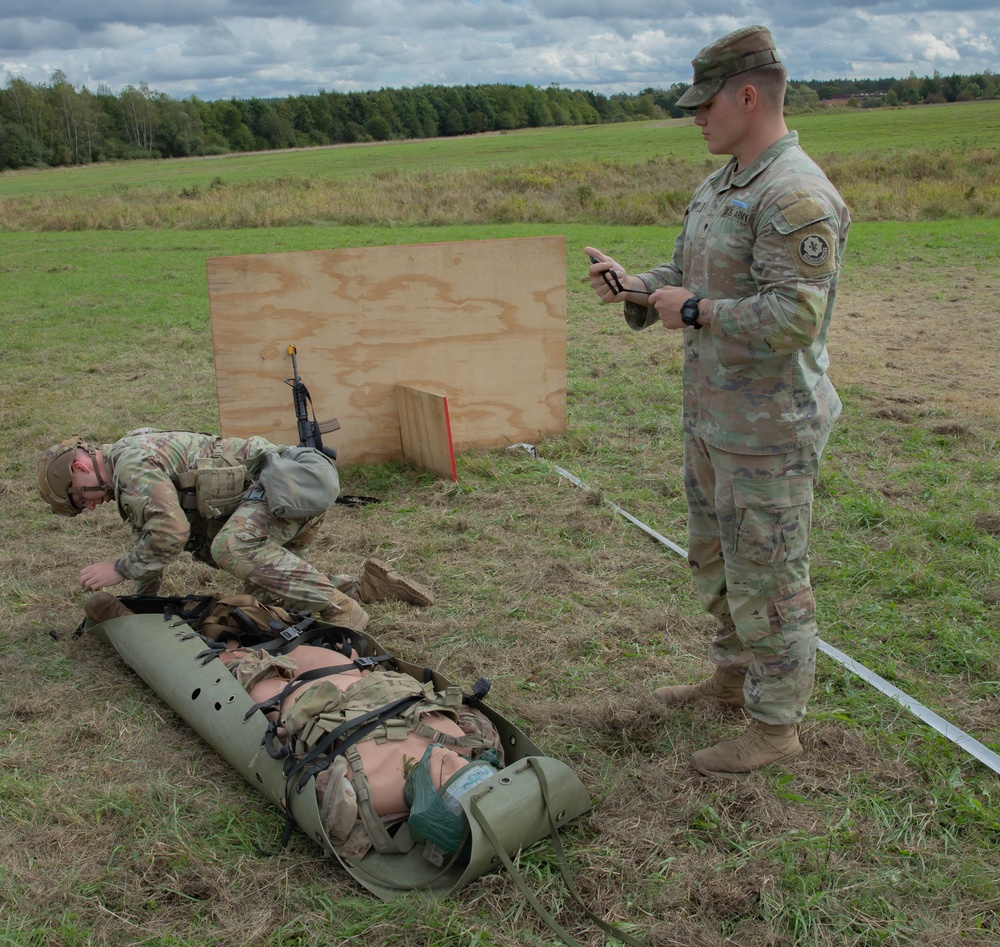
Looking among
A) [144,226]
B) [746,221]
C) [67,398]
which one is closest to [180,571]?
[746,221]

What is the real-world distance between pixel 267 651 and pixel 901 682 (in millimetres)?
2634

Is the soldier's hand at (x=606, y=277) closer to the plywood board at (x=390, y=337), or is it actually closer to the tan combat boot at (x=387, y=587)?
the tan combat boot at (x=387, y=587)

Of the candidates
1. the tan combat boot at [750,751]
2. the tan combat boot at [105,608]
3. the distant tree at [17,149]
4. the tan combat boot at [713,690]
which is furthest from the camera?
the distant tree at [17,149]

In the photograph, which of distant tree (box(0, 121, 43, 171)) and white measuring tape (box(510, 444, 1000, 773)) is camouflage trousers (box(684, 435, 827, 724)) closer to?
white measuring tape (box(510, 444, 1000, 773))

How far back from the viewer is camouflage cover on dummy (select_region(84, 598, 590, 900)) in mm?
2662

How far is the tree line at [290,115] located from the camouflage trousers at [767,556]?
74563mm

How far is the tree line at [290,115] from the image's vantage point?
241ft

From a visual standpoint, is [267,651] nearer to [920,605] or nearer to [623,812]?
[623,812]

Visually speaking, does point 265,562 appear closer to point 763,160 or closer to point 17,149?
point 763,160

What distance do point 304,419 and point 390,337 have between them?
1.00 meters

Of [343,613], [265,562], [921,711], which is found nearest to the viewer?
[921,711]

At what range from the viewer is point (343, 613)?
4316mm

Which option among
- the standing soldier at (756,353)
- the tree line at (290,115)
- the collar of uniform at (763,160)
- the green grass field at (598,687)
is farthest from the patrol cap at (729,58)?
the tree line at (290,115)

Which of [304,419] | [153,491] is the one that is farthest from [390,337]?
[153,491]
